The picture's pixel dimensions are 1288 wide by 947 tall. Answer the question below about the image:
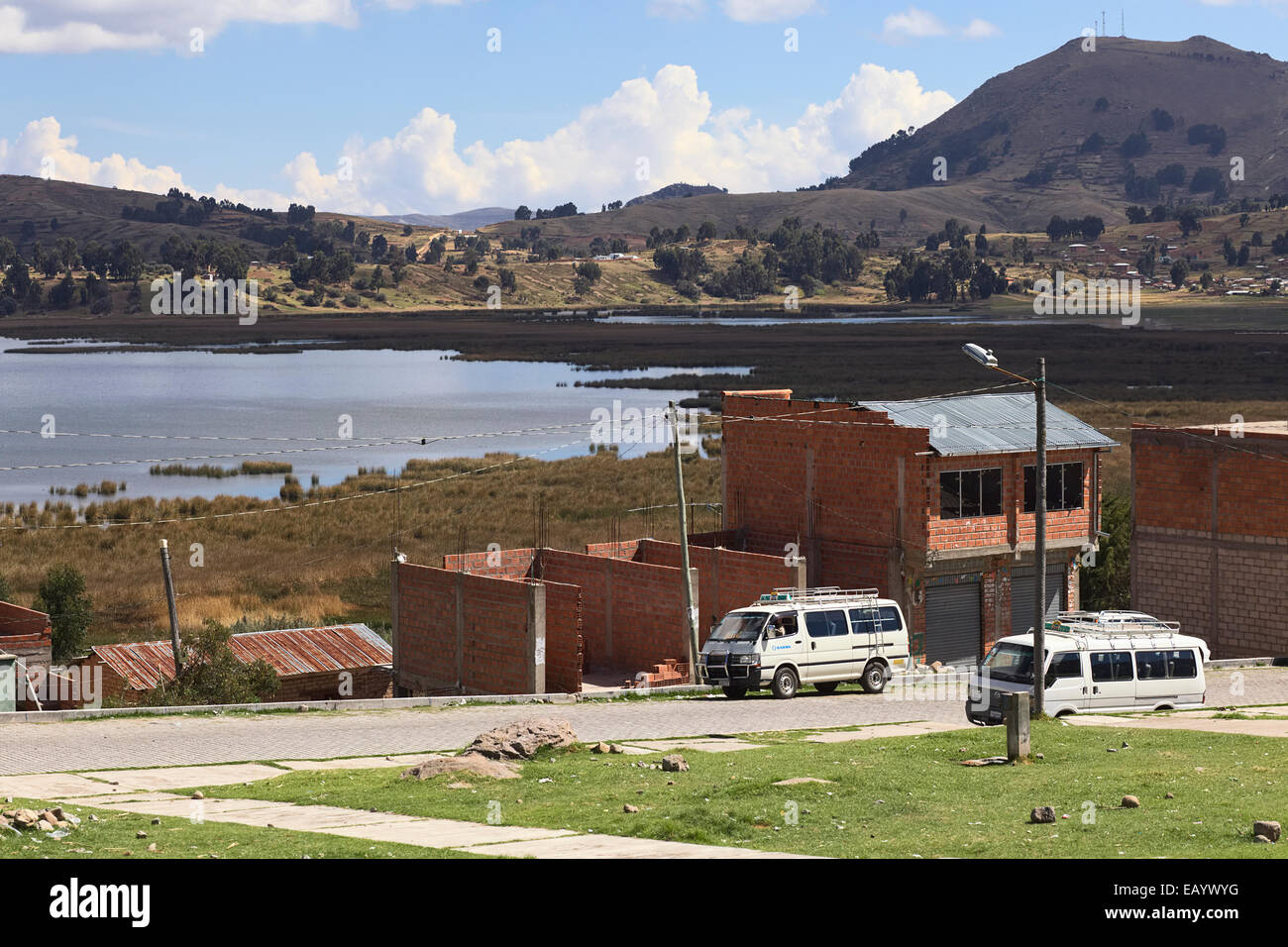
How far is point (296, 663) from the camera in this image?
37.9 m

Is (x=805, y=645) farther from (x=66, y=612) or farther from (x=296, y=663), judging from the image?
(x=66, y=612)

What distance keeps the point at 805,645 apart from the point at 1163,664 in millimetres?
7029

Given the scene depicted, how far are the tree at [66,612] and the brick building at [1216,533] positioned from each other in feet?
94.4

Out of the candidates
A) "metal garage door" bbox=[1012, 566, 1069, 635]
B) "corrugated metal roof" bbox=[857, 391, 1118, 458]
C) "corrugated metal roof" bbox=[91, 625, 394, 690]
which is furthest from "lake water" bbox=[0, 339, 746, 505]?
"metal garage door" bbox=[1012, 566, 1069, 635]

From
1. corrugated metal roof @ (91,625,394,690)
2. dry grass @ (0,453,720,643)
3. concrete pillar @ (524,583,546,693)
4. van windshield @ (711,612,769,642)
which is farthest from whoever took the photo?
dry grass @ (0,453,720,643)

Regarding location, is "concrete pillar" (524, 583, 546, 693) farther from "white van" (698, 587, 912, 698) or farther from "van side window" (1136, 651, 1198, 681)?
"van side window" (1136, 651, 1198, 681)

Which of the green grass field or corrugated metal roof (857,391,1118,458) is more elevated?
corrugated metal roof (857,391,1118,458)

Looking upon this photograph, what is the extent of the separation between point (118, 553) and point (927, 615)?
3725cm

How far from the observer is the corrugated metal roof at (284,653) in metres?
36.3

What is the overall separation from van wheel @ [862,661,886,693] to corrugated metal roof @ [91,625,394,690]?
12.5 metres

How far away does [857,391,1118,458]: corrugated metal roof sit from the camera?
1534 inches

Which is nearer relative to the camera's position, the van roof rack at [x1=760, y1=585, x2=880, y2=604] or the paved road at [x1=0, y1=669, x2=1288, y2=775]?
the paved road at [x1=0, y1=669, x2=1288, y2=775]

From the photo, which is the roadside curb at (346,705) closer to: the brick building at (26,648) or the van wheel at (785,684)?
the van wheel at (785,684)
